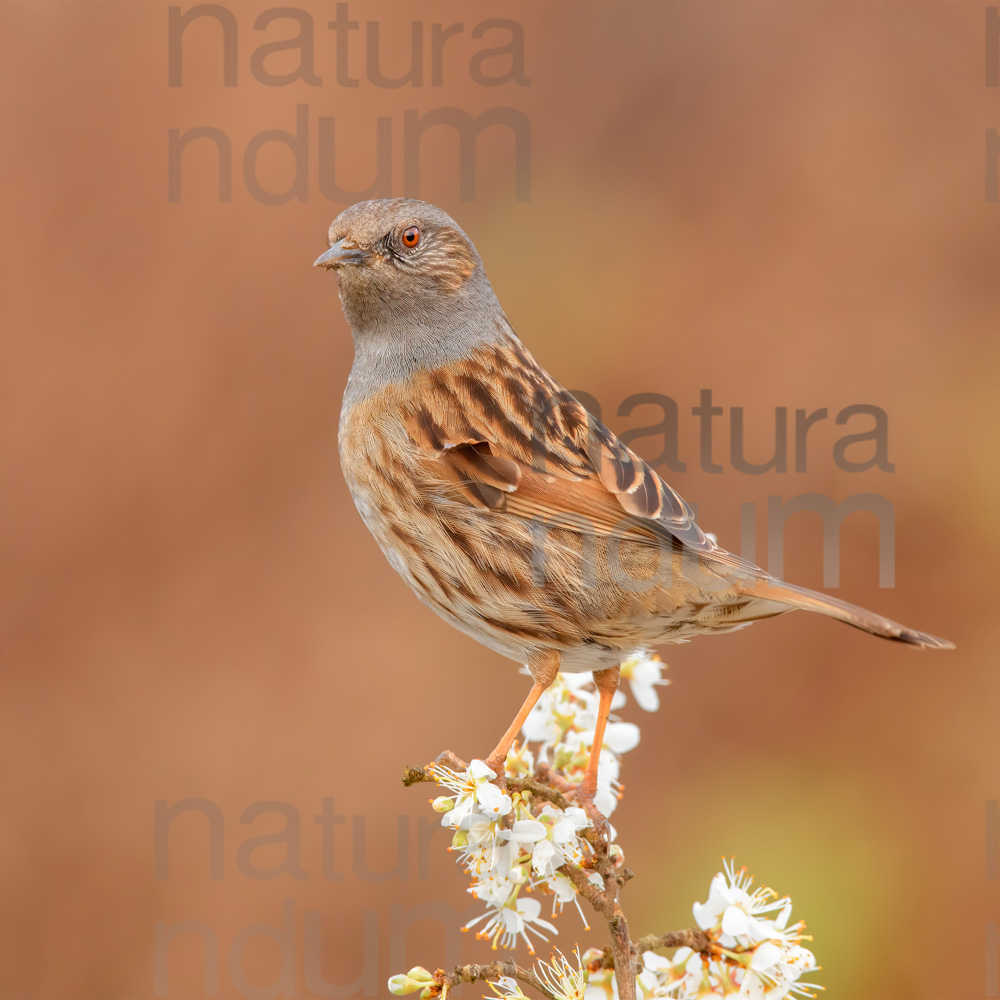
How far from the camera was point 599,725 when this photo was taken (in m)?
2.81

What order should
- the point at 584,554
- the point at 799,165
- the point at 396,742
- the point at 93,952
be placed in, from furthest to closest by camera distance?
the point at 799,165 → the point at 396,742 → the point at 93,952 → the point at 584,554

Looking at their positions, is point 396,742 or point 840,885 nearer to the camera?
point 840,885

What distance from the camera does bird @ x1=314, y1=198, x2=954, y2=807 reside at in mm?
2869

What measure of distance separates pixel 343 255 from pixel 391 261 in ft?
0.51

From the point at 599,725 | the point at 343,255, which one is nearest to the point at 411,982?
the point at 599,725

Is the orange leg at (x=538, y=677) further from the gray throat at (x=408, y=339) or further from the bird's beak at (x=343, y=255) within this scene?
the bird's beak at (x=343, y=255)

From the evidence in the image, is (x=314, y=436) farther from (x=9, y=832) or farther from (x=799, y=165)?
(x=799, y=165)

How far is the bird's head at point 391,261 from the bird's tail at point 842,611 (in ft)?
4.31

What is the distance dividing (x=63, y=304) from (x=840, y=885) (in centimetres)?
558

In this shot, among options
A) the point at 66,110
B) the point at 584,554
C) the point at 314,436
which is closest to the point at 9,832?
the point at 314,436

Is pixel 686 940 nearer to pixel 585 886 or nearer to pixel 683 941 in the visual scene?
pixel 683 941

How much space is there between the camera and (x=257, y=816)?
5863 mm

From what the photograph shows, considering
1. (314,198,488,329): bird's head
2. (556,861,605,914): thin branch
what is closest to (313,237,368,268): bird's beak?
(314,198,488,329): bird's head

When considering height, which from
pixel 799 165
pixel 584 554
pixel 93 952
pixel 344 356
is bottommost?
pixel 93 952
